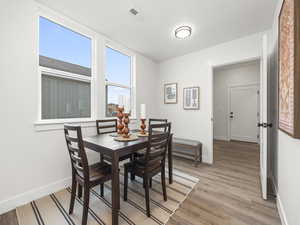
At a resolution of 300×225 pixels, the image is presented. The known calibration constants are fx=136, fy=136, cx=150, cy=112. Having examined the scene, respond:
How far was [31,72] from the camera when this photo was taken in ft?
5.98

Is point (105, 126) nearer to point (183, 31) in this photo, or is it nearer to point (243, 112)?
point (183, 31)

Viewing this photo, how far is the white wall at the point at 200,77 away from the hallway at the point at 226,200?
1.97ft

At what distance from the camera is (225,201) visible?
5.82ft

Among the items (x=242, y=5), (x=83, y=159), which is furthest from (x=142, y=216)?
(x=242, y=5)

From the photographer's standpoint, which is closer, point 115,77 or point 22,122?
point 22,122

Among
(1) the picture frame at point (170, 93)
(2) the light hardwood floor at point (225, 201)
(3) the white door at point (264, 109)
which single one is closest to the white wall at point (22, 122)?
(2) the light hardwood floor at point (225, 201)

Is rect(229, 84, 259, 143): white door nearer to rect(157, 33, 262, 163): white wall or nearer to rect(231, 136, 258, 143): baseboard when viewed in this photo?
rect(231, 136, 258, 143): baseboard

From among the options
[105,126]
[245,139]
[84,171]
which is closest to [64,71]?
[105,126]

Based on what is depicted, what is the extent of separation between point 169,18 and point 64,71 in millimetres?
1896

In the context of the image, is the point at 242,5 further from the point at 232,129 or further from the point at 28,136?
the point at 232,129

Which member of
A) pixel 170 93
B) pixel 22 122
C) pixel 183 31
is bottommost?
pixel 22 122

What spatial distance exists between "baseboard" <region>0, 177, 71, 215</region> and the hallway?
5.55 ft

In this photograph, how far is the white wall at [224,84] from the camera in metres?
4.91

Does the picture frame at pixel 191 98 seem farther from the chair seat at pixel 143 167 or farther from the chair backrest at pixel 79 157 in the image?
the chair backrest at pixel 79 157
